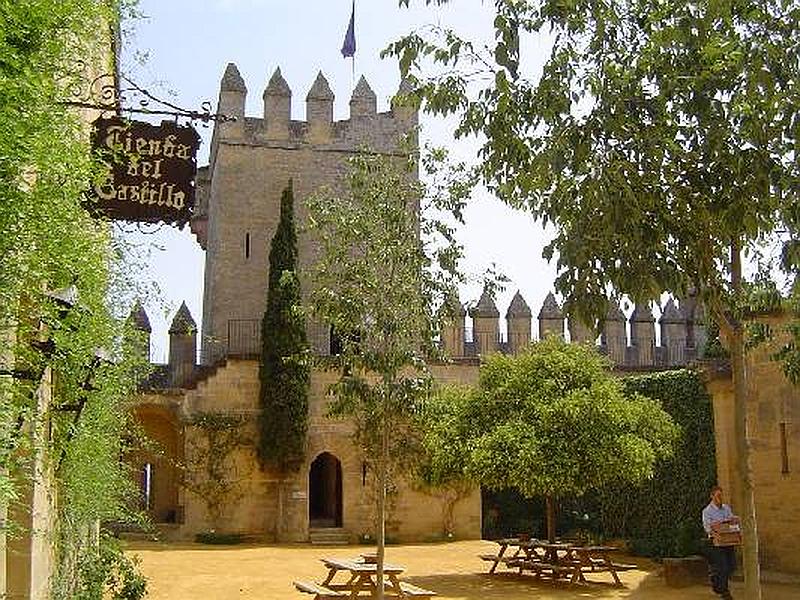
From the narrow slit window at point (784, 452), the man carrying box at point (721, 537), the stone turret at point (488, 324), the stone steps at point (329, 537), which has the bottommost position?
the stone steps at point (329, 537)

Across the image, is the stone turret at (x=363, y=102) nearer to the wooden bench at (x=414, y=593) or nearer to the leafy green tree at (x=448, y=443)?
the leafy green tree at (x=448, y=443)

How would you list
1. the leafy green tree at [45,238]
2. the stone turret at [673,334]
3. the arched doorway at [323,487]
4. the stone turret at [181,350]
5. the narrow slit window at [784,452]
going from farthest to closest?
the arched doorway at [323,487], the stone turret at [673,334], the stone turret at [181,350], the narrow slit window at [784,452], the leafy green tree at [45,238]

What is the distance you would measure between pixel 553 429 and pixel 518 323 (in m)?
11.6

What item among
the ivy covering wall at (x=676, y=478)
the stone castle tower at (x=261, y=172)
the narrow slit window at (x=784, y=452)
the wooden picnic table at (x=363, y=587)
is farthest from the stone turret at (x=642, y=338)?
the wooden picnic table at (x=363, y=587)

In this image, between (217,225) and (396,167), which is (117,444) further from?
(217,225)

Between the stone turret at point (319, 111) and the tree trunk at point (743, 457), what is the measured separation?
83.9ft

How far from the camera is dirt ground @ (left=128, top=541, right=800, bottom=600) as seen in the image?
46.1ft

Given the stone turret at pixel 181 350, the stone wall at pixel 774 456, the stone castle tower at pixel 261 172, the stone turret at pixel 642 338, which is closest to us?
the stone wall at pixel 774 456

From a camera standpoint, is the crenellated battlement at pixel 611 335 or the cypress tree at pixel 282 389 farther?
the crenellated battlement at pixel 611 335

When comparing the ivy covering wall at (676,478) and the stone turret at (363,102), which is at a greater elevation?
the stone turret at (363,102)

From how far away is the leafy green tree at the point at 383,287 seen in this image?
10.9m

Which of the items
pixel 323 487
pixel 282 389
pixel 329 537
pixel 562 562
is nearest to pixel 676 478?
pixel 562 562

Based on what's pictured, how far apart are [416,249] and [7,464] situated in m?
7.84

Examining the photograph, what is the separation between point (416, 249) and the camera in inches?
439
